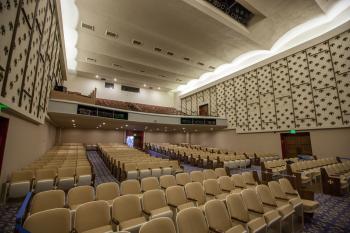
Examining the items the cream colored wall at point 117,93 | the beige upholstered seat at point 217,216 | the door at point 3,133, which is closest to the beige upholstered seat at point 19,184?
the door at point 3,133

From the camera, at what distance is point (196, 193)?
3.47m

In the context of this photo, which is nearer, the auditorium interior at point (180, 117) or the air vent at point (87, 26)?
the auditorium interior at point (180, 117)

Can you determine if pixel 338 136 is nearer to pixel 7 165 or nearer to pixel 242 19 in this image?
pixel 242 19

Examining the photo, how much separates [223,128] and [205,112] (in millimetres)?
3167

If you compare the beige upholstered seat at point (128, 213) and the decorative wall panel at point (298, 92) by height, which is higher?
the decorative wall panel at point (298, 92)

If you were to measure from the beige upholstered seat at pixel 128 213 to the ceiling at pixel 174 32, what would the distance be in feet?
27.8

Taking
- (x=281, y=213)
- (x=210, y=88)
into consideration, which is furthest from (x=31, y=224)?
(x=210, y=88)

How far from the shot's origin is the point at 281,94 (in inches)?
437

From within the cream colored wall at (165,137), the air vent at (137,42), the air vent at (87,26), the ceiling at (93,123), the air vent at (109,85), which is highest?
the air vent at (137,42)

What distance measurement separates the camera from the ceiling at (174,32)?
8391mm

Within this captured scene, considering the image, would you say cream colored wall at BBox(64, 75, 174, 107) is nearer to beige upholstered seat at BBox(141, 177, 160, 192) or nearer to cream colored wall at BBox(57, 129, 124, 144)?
cream colored wall at BBox(57, 129, 124, 144)

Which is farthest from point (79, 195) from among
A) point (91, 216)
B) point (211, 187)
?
point (211, 187)

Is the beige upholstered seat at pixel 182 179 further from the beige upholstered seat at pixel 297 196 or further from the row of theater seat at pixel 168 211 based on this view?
the beige upholstered seat at pixel 297 196

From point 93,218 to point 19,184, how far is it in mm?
3039
